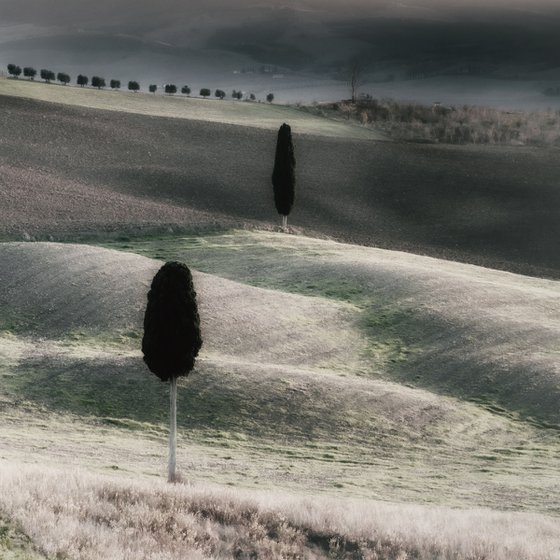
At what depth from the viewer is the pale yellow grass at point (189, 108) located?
101m

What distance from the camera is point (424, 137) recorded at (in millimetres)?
105562

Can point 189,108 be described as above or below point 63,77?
below

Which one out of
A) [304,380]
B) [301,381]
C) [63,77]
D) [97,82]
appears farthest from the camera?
[97,82]

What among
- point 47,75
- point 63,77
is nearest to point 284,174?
point 63,77

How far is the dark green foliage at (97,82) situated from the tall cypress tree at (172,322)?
3737 inches

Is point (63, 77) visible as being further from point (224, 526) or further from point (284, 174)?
point (224, 526)

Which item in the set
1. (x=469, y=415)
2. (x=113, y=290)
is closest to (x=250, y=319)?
(x=113, y=290)

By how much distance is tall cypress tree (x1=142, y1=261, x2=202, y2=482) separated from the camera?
2575 cm

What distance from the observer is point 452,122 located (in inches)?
4488

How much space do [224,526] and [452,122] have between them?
325 feet

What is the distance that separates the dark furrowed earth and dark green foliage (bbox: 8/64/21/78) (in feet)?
73.6

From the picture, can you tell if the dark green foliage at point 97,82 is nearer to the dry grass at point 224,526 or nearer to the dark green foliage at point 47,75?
the dark green foliage at point 47,75

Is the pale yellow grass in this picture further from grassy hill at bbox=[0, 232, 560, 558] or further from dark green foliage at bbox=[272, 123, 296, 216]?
grassy hill at bbox=[0, 232, 560, 558]

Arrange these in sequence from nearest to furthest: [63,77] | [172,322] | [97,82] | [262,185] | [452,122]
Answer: [172,322] < [262,185] < [452,122] < [63,77] < [97,82]
